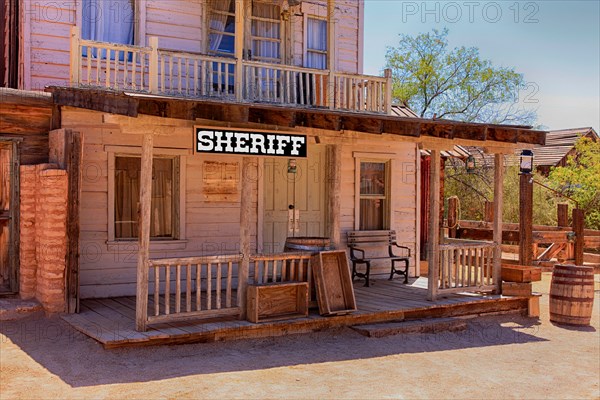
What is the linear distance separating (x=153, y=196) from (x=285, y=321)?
359 centimetres

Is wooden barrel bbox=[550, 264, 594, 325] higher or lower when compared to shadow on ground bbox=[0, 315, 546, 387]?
higher

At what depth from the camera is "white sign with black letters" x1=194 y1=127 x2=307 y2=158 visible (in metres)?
8.47

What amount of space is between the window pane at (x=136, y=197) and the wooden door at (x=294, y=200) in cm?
190

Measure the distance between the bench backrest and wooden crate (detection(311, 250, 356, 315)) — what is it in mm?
3255

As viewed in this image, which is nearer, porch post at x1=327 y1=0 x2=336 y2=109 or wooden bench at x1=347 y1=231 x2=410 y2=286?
porch post at x1=327 y1=0 x2=336 y2=109

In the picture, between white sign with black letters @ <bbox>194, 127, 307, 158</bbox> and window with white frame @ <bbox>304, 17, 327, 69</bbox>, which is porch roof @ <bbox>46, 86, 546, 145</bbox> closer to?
white sign with black letters @ <bbox>194, 127, 307, 158</bbox>

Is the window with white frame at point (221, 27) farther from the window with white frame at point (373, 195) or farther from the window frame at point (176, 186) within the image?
the window with white frame at point (373, 195)

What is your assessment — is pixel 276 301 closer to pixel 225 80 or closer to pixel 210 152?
pixel 210 152

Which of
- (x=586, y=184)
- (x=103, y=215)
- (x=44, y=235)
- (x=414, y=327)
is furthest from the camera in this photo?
(x=586, y=184)

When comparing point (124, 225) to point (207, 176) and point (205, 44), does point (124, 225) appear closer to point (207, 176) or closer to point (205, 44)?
point (207, 176)

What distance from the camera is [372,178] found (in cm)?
1368

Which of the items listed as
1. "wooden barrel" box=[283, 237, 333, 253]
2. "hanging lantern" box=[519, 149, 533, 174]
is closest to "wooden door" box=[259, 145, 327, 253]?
"wooden barrel" box=[283, 237, 333, 253]

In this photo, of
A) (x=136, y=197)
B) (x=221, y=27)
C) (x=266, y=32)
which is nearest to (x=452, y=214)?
(x=266, y=32)

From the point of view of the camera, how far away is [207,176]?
1162cm
